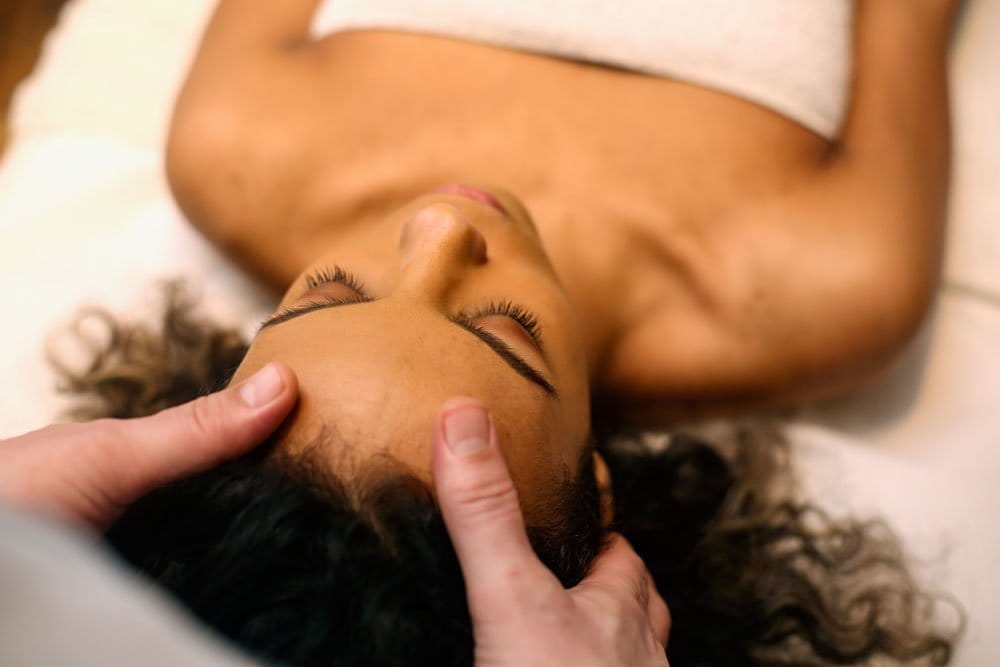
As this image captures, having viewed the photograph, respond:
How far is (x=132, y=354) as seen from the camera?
3.34 feet

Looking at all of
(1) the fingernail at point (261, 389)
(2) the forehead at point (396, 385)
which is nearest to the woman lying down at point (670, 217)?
(2) the forehead at point (396, 385)

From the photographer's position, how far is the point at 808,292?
3.10 feet

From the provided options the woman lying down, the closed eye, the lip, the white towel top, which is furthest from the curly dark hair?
the white towel top

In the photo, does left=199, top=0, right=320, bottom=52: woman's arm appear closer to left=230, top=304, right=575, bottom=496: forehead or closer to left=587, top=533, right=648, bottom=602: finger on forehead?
left=230, top=304, right=575, bottom=496: forehead

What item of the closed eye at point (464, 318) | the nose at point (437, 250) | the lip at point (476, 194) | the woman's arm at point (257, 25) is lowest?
the closed eye at point (464, 318)

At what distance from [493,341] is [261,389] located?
184 millimetres

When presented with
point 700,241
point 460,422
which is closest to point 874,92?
point 700,241

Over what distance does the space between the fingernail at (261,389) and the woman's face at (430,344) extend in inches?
1.1

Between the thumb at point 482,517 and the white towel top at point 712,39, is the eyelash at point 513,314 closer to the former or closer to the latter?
the thumb at point 482,517

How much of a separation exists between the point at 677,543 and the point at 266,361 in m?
0.57

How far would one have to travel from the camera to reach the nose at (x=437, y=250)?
0.65 metres

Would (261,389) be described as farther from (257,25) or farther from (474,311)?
(257,25)

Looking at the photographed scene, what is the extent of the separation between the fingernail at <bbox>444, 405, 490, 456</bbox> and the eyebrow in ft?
0.30

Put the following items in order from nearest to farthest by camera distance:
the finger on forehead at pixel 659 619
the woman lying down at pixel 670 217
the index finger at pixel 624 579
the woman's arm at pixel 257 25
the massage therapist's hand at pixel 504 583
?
the massage therapist's hand at pixel 504 583 < the index finger at pixel 624 579 < the finger on forehead at pixel 659 619 < the woman lying down at pixel 670 217 < the woman's arm at pixel 257 25
